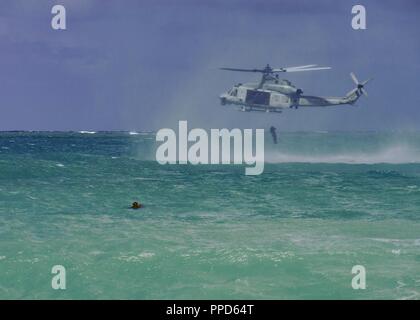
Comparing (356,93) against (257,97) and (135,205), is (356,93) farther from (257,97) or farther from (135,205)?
(135,205)

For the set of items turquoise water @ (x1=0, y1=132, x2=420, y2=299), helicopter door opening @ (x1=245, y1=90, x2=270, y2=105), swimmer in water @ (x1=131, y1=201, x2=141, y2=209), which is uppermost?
helicopter door opening @ (x1=245, y1=90, x2=270, y2=105)

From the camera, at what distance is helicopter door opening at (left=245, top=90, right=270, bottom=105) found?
216ft

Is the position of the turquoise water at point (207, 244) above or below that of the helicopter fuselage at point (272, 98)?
below

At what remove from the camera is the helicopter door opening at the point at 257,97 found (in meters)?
65.8

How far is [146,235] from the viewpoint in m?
20.8

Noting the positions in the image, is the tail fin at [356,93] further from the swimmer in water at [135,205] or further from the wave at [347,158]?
the swimmer in water at [135,205]

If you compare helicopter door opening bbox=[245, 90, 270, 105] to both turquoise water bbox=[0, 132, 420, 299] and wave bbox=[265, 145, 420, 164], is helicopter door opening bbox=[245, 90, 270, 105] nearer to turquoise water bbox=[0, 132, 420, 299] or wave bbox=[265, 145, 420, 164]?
wave bbox=[265, 145, 420, 164]

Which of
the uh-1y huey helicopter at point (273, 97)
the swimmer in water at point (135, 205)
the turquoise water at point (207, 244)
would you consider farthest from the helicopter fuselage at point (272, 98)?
the swimmer in water at point (135, 205)

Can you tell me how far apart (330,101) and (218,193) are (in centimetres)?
3647

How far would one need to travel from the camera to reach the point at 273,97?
68750mm

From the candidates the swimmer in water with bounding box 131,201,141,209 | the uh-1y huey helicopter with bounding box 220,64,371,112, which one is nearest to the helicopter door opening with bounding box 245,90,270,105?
the uh-1y huey helicopter with bounding box 220,64,371,112

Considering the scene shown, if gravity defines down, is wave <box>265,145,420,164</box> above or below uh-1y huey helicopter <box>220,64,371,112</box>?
below

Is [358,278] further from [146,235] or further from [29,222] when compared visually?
[29,222]

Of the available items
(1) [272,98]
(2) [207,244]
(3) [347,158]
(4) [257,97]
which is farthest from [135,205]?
(3) [347,158]
